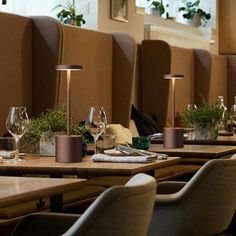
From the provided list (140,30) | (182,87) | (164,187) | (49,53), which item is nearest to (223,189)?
(164,187)

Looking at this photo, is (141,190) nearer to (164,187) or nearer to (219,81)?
(164,187)

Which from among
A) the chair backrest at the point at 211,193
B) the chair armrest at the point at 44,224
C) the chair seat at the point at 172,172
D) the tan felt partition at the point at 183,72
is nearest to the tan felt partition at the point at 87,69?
the chair seat at the point at 172,172

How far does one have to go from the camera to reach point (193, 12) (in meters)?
9.80

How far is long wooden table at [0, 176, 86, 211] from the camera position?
1986 mm

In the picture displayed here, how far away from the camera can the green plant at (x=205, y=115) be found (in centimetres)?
469

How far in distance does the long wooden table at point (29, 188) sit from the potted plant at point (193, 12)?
758 cm

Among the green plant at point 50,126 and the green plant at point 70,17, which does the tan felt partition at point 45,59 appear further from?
the green plant at point 50,126

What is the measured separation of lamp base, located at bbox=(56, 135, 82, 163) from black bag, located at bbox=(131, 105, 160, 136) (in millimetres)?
Result: 3804

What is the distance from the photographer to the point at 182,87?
28.7ft

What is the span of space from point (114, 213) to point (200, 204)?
1.08 m

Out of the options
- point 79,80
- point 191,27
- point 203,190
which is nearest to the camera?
point 203,190

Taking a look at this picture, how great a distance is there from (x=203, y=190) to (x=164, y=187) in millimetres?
537

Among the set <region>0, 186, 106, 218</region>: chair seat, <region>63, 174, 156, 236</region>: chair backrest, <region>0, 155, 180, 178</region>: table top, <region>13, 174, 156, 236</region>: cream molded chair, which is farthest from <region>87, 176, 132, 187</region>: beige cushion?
<region>63, 174, 156, 236</region>: chair backrest

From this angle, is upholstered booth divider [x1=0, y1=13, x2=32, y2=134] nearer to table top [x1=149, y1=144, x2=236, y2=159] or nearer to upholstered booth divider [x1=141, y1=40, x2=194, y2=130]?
table top [x1=149, y1=144, x2=236, y2=159]
